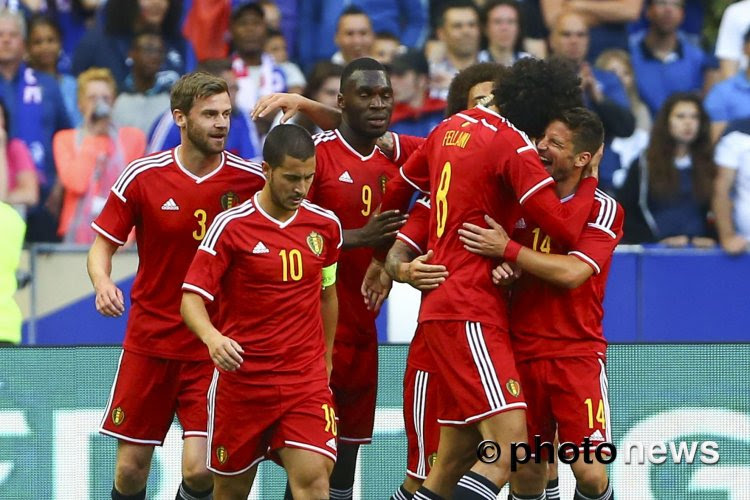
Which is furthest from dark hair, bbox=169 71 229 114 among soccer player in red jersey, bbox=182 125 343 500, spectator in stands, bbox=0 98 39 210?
spectator in stands, bbox=0 98 39 210

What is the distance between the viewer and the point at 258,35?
11.3 m

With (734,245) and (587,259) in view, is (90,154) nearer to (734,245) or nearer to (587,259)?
(734,245)

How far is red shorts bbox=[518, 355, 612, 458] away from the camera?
262 inches

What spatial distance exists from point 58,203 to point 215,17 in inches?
75.8

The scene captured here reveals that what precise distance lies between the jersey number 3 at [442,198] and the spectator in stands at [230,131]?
4341mm

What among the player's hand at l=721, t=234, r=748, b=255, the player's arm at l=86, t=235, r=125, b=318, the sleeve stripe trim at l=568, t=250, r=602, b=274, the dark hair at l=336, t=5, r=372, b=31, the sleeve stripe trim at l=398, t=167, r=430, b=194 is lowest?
the player's hand at l=721, t=234, r=748, b=255

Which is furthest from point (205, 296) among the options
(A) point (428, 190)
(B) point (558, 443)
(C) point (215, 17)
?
(C) point (215, 17)

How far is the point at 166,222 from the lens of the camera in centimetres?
705

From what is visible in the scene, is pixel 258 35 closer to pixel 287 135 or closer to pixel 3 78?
A: pixel 3 78

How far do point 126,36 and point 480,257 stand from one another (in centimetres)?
564

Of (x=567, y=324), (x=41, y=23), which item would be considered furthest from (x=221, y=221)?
(x=41, y=23)

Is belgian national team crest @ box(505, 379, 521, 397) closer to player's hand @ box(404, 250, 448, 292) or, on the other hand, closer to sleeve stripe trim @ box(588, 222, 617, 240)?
player's hand @ box(404, 250, 448, 292)

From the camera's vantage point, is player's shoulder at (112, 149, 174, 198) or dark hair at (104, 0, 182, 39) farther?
dark hair at (104, 0, 182, 39)

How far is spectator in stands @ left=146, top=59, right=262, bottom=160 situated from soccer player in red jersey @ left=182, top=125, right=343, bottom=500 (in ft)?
14.0
